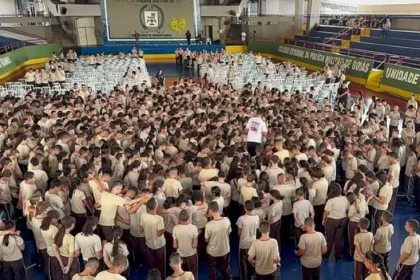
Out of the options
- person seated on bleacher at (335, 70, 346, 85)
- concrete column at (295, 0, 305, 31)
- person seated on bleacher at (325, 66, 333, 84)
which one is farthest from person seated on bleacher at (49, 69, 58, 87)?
concrete column at (295, 0, 305, 31)

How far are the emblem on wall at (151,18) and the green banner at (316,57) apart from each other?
24.1 feet

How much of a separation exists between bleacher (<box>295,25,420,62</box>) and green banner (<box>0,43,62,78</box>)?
62.5 feet

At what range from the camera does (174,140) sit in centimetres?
876

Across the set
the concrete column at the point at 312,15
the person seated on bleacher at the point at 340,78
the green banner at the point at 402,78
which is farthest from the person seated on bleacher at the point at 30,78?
the concrete column at the point at 312,15

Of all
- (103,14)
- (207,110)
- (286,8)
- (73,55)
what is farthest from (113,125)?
(286,8)

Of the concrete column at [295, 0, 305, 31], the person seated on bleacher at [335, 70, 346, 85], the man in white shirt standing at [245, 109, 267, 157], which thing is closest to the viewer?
the man in white shirt standing at [245, 109, 267, 157]

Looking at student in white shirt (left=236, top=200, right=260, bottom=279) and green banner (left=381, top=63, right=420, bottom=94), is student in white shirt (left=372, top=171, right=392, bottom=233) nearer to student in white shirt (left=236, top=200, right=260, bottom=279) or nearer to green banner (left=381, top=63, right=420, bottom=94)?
student in white shirt (left=236, top=200, right=260, bottom=279)

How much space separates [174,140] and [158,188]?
2736 millimetres

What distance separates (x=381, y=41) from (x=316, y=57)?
4.13 metres

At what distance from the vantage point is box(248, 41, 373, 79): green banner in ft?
68.8

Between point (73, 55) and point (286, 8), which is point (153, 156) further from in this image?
point (286, 8)

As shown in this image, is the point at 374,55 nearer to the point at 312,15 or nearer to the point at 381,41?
the point at 381,41

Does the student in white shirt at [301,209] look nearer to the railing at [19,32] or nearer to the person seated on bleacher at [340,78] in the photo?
the person seated on bleacher at [340,78]

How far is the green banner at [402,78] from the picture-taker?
1742 cm
